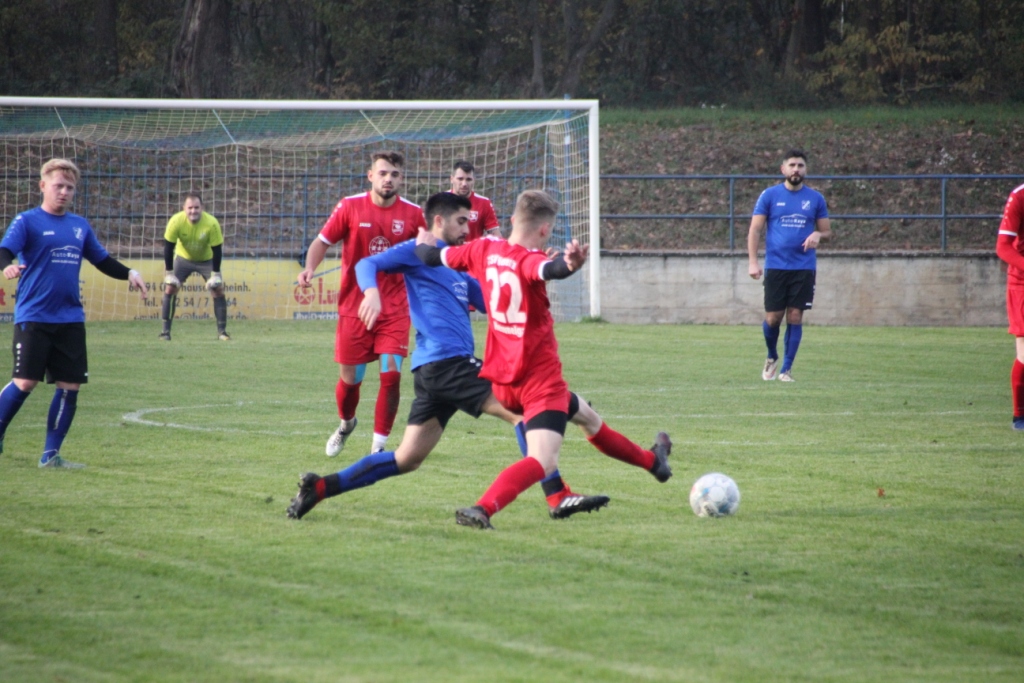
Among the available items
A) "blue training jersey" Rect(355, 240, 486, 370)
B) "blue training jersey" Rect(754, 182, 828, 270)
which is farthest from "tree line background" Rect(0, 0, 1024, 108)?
"blue training jersey" Rect(355, 240, 486, 370)

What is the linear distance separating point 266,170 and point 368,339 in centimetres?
1724

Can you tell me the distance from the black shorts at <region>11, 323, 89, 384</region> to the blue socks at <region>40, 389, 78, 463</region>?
107 mm

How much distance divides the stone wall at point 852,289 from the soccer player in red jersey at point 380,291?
12708mm

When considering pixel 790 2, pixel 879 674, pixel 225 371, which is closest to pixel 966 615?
pixel 879 674

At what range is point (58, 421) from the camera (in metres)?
7.24

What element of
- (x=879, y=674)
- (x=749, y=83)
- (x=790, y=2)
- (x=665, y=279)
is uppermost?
(x=790, y=2)

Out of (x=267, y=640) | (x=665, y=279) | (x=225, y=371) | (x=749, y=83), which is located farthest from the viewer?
(x=749, y=83)

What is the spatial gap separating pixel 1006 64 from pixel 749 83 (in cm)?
659

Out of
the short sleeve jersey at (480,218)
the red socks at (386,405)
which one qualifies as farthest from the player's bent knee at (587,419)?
the short sleeve jersey at (480,218)

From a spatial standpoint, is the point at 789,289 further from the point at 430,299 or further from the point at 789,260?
the point at 430,299

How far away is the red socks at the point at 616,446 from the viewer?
5965 mm

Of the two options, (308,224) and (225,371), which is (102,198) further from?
(225,371)

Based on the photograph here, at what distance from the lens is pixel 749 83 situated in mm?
33500

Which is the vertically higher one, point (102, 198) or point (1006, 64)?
point (1006, 64)
